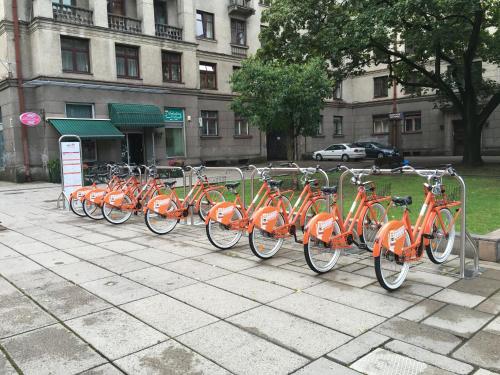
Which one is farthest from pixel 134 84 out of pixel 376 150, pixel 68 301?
pixel 68 301

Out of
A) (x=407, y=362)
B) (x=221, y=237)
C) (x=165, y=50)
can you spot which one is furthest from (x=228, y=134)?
(x=407, y=362)

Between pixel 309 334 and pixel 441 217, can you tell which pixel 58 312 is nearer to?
pixel 309 334

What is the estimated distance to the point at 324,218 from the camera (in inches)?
227

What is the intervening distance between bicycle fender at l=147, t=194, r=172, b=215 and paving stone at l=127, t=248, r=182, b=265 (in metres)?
1.14

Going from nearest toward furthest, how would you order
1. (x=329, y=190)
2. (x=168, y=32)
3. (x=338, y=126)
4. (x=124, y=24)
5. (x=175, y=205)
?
1. (x=329, y=190)
2. (x=175, y=205)
3. (x=124, y=24)
4. (x=168, y=32)
5. (x=338, y=126)

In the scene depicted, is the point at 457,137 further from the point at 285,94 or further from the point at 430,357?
the point at 430,357

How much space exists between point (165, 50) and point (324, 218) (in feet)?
72.4

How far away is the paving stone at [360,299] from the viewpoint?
15.0ft

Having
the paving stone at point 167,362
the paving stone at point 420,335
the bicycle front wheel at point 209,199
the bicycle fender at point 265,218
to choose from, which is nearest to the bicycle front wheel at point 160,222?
the bicycle front wheel at point 209,199

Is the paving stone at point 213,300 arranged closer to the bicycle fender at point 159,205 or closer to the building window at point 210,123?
the bicycle fender at point 159,205

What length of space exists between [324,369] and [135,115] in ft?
71.3

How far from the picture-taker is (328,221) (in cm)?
578

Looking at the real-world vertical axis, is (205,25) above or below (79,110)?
above

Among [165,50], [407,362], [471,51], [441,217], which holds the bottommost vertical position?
[407,362]
